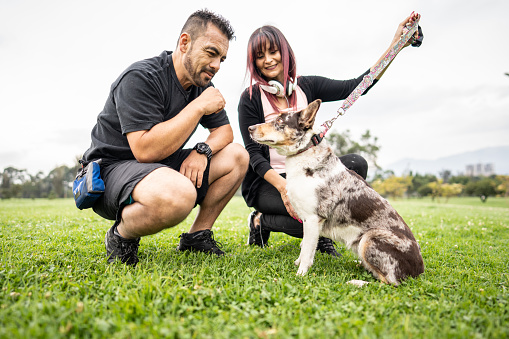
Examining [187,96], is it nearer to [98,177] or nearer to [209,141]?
[209,141]

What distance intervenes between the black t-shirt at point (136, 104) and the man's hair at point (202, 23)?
47 cm

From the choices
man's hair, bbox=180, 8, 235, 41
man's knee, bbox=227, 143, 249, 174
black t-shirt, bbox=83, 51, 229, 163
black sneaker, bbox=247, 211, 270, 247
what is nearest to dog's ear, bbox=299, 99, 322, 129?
man's knee, bbox=227, 143, 249, 174

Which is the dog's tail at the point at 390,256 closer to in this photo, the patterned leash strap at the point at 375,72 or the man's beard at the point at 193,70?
the patterned leash strap at the point at 375,72

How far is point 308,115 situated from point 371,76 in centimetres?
134

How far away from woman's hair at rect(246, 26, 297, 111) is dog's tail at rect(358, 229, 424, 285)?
233 centimetres

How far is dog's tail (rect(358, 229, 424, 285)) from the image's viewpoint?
125 inches

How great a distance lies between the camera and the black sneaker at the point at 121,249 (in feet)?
10.6

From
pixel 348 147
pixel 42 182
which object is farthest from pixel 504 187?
pixel 42 182

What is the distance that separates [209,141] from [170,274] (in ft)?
5.96

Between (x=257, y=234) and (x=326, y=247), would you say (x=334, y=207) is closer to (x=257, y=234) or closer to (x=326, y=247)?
(x=326, y=247)

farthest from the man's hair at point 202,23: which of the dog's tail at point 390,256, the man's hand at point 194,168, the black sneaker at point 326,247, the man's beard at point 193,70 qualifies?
the black sneaker at point 326,247

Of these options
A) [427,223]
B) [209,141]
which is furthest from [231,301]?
[427,223]

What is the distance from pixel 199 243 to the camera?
3.87 metres

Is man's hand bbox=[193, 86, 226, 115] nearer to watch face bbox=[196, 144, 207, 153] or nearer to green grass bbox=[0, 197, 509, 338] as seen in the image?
watch face bbox=[196, 144, 207, 153]
